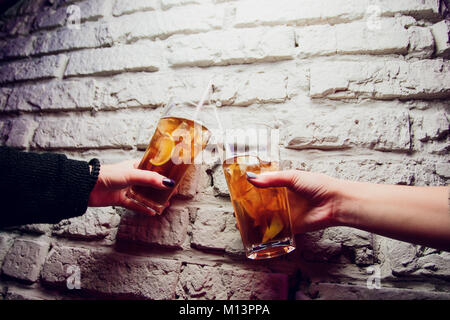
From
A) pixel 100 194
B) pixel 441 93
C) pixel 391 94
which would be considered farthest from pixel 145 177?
pixel 441 93

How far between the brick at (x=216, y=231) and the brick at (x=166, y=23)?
0.66 metres

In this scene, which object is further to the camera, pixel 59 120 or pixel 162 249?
pixel 59 120

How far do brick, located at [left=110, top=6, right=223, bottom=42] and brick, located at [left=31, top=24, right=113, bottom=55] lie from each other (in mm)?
52

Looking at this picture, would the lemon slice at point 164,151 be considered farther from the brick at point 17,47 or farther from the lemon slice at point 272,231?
the brick at point 17,47

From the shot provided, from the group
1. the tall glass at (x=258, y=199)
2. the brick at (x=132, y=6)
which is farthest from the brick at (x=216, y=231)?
the brick at (x=132, y=6)

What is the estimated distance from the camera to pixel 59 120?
97cm

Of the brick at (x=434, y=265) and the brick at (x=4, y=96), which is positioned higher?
the brick at (x=4, y=96)

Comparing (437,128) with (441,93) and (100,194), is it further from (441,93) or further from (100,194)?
(100,194)

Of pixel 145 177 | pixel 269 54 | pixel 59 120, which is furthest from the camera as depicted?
pixel 59 120

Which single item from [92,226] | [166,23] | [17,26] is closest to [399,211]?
[92,226]

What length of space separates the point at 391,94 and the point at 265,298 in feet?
2.17

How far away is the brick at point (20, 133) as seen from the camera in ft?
3.18

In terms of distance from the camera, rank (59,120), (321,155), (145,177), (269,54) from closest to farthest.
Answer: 1. (145,177)
2. (321,155)
3. (269,54)
4. (59,120)
